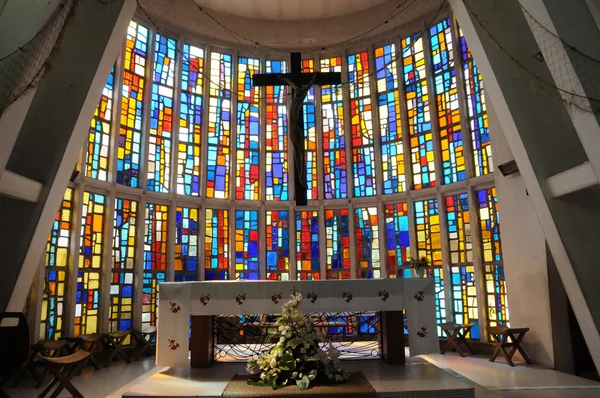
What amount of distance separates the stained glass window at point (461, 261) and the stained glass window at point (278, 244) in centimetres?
371

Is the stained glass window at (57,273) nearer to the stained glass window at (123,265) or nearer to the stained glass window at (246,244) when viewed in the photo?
the stained glass window at (123,265)

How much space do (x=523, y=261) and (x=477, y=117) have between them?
10.6 ft

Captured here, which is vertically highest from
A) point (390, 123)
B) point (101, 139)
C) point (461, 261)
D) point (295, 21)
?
point (295, 21)

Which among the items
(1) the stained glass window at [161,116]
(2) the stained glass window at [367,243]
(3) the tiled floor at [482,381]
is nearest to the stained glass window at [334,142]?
(2) the stained glass window at [367,243]

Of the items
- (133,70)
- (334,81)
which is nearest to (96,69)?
(334,81)

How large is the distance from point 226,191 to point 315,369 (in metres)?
7.33

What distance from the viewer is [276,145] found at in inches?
472

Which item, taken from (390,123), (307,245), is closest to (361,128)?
(390,123)

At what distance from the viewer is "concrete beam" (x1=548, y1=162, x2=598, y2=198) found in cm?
498

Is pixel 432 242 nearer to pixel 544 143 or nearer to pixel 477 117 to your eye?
pixel 477 117

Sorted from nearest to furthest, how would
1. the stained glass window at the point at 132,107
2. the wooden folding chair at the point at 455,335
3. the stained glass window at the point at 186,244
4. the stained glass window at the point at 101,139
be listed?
1. the wooden folding chair at the point at 455,335
2. the stained glass window at the point at 101,139
3. the stained glass window at the point at 132,107
4. the stained glass window at the point at 186,244

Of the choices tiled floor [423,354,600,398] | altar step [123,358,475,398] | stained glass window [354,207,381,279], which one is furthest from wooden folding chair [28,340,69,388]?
stained glass window [354,207,381,279]

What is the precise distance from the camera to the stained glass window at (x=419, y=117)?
1078 cm

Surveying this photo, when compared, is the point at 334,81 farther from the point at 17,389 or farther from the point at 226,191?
the point at 17,389
